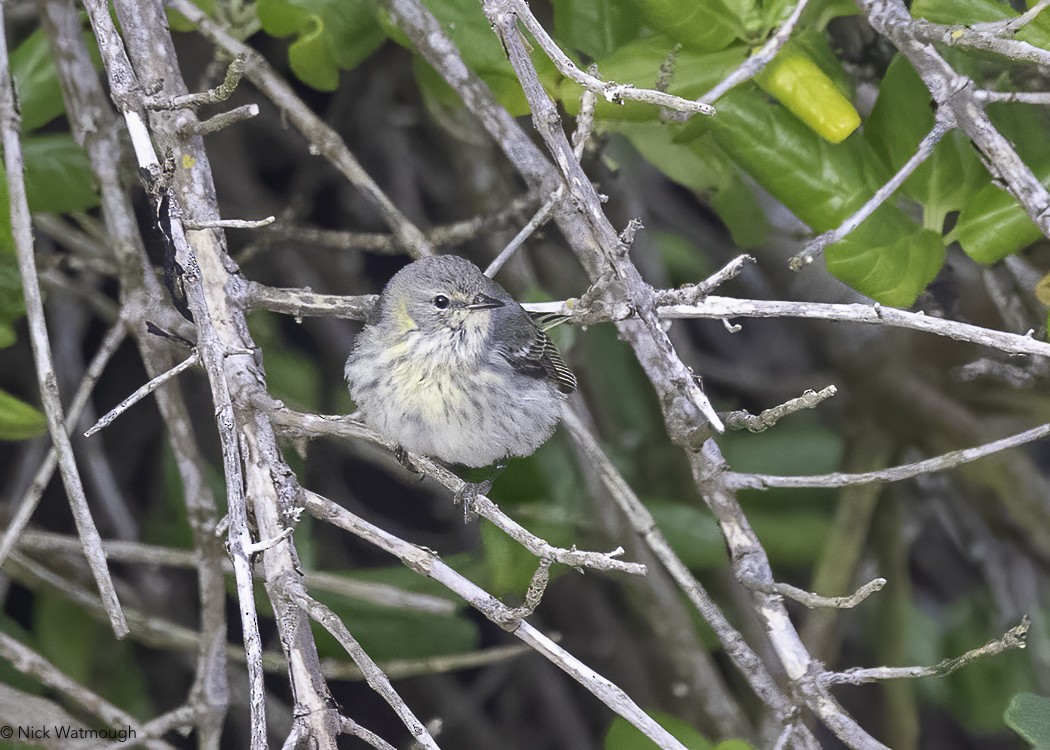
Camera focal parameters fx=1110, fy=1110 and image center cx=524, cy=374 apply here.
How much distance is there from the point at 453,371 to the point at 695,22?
113 centimetres

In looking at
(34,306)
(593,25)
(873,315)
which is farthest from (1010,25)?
(34,306)

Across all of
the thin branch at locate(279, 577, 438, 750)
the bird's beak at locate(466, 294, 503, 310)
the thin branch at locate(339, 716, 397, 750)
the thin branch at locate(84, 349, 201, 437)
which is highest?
the bird's beak at locate(466, 294, 503, 310)

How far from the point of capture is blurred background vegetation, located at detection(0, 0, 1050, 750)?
2.66 metres

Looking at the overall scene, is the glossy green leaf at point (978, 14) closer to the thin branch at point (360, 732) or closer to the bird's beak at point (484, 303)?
the bird's beak at point (484, 303)

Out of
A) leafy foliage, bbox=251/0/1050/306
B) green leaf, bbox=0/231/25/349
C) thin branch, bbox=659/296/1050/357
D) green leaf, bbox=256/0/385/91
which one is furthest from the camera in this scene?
green leaf, bbox=256/0/385/91

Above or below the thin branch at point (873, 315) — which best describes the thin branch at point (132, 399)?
below

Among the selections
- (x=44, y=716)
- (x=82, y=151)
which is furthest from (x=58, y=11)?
(x=44, y=716)

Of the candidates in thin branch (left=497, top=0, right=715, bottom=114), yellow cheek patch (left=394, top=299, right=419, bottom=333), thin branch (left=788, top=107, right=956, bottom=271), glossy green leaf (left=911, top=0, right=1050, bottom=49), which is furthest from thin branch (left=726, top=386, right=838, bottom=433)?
yellow cheek patch (left=394, top=299, right=419, bottom=333)

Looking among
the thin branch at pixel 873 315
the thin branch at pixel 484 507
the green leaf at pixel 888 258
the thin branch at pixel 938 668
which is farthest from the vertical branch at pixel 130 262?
the green leaf at pixel 888 258

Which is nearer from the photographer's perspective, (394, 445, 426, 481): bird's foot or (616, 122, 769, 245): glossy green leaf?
(616, 122, 769, 245): glossy green leaf

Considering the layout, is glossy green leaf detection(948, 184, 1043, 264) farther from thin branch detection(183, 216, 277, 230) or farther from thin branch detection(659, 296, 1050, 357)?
thin branch detection(183, 216, 277, 230)

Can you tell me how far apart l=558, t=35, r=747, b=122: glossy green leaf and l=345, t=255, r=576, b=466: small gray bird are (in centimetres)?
58

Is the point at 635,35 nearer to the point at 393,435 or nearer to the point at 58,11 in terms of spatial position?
the point at 393,435

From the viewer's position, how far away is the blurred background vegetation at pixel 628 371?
2.66 metres
